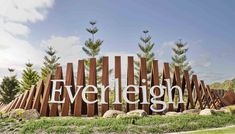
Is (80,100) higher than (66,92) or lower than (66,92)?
lower

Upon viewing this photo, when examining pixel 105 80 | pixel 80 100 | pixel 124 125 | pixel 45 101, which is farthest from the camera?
pixel 45 101

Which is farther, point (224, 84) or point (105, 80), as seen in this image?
point (224, 84)

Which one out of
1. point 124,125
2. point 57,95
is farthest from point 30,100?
point 124,125

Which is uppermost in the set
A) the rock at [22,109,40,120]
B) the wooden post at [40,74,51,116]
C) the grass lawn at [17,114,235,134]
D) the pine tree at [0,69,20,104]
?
the pine tree at [0,69,20,104]

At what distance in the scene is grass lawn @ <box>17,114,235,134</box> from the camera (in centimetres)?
874

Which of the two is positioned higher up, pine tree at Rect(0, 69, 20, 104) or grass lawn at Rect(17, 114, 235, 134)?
pine tree at Rect(0, 69, 20, 104)

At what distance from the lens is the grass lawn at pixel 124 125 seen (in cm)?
874

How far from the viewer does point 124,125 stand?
8.95 meters

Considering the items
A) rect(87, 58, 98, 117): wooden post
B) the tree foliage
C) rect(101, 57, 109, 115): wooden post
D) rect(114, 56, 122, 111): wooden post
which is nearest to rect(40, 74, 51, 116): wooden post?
rect(87, 58, 98, 117): wooden post

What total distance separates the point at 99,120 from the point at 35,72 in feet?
69.4

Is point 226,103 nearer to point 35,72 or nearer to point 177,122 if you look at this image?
point 177,122

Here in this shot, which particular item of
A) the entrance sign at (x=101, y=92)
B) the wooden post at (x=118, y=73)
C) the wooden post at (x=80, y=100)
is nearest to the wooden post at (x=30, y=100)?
the entrance sign at (x=101, y=92)

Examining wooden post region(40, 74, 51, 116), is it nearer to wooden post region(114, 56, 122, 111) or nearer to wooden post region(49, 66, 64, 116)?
wooden post region(49, 66, 64, 116)

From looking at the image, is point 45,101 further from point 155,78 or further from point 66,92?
point 155,78
